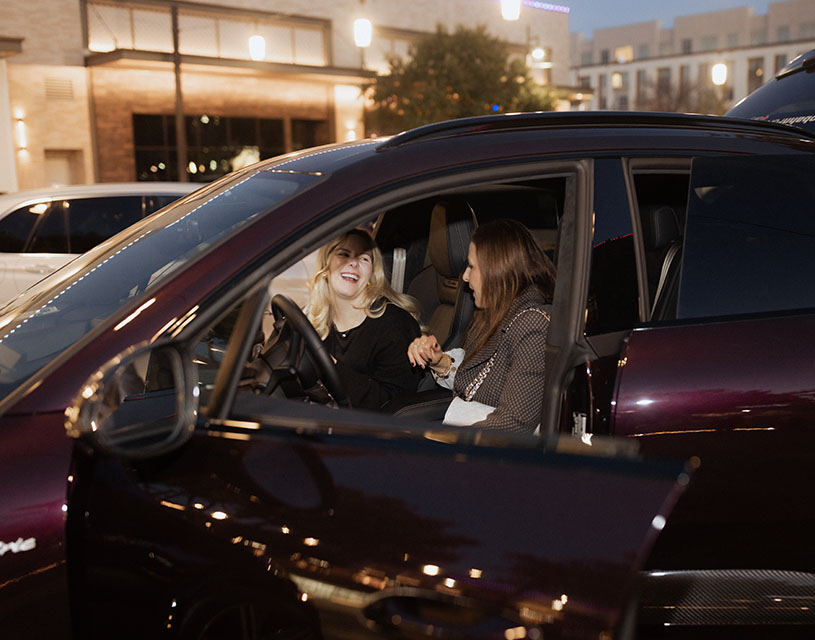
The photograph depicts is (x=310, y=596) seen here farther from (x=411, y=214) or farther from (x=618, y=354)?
(x=411, y=214)

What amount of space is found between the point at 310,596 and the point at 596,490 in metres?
0.51

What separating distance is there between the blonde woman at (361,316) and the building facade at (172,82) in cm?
1748

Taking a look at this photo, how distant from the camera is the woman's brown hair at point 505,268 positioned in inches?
120

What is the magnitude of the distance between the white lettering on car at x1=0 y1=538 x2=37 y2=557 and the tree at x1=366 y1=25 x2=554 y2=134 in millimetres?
27381

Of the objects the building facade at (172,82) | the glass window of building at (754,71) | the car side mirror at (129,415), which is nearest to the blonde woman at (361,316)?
the car side mirror at (129,415)

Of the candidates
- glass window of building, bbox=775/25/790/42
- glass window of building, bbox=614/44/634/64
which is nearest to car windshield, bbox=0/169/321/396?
glass window of building, bbox=775/25/790/42

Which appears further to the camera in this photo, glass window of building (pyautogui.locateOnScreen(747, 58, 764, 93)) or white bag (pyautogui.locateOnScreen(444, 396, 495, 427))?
glass window of building (pyautogui.locateOnScreen(747, 58, 764, 93))

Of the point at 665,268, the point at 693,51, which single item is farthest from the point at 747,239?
the point at 693,51

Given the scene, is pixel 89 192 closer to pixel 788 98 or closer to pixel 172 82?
pixel 788 98

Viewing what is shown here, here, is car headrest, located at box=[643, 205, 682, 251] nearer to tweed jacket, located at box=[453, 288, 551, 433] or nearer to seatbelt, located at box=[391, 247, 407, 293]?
tweed jacket, located at box=[453, 288, 551, 433]

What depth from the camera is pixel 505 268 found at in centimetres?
305

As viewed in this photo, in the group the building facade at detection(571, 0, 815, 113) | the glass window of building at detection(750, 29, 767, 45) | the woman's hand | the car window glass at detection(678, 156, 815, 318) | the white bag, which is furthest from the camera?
the glass window of building at detection(750, 29, 767, 45)

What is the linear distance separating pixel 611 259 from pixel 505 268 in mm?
767

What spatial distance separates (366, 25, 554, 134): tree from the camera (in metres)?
28.4
